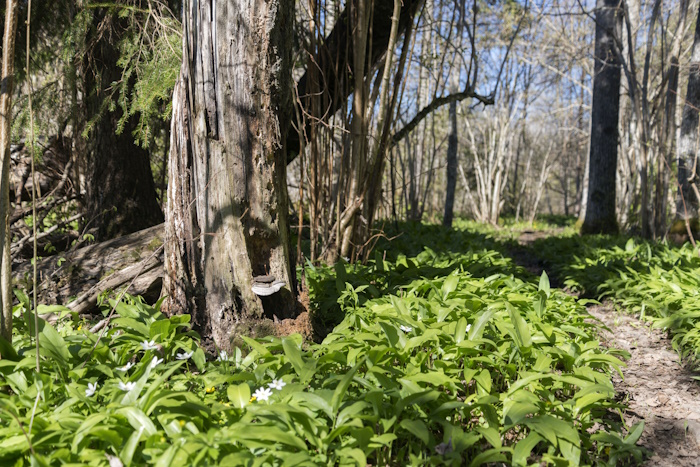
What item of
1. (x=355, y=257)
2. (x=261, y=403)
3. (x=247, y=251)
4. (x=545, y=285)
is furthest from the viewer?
(x=355, y=257)

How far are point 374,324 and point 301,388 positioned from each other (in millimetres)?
890

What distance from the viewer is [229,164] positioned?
248cm

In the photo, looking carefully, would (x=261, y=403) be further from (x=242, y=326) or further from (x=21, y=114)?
(x=21, y=114)

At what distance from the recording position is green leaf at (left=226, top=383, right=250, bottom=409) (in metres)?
1.76

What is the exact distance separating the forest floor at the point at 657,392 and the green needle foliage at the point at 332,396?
166mm

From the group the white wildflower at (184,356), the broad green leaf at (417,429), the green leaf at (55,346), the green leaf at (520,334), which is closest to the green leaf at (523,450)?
the broad green leaf at (417,429)

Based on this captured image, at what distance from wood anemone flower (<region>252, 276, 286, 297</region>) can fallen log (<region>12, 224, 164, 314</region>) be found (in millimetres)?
838

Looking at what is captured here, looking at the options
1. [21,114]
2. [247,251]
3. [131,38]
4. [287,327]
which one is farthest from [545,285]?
[21,114]

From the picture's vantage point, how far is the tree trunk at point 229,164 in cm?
244

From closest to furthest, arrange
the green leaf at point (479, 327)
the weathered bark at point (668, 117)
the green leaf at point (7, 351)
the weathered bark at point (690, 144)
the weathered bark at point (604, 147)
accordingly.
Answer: the green leaf at point (7, 351) < the green leaf at point (479, 327) < the weathered bark at point (668, 117) < the weathered bark at point (690, 144) < the weathered bark at point (604, 147)

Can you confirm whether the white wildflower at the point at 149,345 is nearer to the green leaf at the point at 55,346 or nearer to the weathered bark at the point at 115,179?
the green leaf at the point at 55,346

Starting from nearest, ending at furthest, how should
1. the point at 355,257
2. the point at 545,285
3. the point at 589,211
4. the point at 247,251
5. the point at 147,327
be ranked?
1. the point at 147,327
2. the point at 247,251
3. the point at 545,285
4. the point at 355,257
5. the point at 589,211

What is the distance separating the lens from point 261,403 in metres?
1.78

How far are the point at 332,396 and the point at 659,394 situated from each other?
6.21 feet
